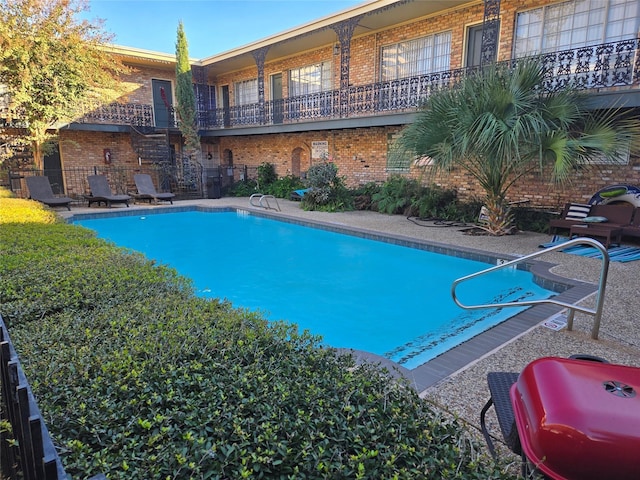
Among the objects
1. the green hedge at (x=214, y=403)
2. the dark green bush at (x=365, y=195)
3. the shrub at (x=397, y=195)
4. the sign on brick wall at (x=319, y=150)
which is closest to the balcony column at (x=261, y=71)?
the sign on brick wall at (x=319, y=150)

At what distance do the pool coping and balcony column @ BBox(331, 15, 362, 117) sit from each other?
4.95m

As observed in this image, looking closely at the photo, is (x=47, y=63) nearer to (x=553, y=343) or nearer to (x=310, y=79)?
(x=310, y=79)

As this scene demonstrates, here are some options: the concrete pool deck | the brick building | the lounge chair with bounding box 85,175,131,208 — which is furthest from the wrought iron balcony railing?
the concrete pool deck

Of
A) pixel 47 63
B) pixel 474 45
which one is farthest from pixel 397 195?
pixel 47 63

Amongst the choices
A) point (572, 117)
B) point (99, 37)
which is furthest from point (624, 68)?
point (99, 37)

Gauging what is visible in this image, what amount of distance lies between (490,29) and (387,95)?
3.75m

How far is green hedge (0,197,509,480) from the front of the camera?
4.88 feet

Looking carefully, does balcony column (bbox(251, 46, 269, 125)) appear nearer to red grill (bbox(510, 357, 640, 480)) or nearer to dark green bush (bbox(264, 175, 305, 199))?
dark green bush (bbox(264, 175, 305, 199))

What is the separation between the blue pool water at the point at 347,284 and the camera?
528cm

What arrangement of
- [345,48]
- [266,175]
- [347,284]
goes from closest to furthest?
1. [347,284]
2. [345,48]
3. [266,175]

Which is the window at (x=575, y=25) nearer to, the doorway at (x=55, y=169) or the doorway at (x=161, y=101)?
the doorway at (x=161, y=101)

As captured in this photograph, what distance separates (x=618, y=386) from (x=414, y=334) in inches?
149

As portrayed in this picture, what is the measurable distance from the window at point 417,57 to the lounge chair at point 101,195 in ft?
32.9

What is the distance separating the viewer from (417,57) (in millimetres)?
13484
